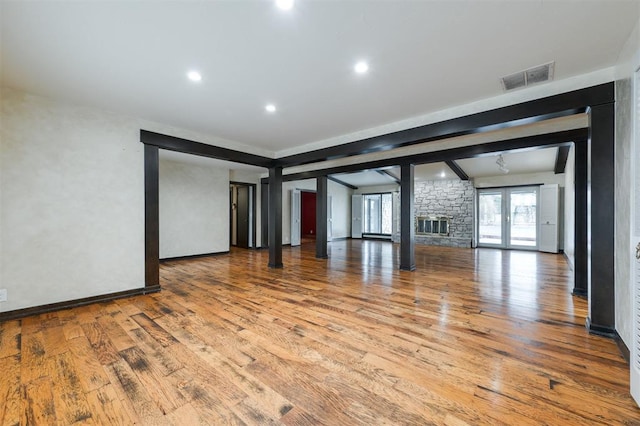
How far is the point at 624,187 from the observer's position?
2.08 metres

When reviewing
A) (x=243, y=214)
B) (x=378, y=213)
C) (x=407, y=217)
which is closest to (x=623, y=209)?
(x=407, y=217)

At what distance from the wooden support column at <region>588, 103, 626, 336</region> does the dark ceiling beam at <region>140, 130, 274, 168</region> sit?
190 inches

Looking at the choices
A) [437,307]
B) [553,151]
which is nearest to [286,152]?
[437,307]

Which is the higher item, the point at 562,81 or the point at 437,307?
the point at 562,81

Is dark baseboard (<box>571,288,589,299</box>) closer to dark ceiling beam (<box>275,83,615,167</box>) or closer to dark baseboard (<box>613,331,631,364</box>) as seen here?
dark baseboard (<box>613,331,631,364</box>)

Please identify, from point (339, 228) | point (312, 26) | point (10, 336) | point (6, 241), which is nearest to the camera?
point (312, 26)

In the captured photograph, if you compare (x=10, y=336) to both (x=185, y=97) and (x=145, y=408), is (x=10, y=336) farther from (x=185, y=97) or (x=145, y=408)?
(x=185, y=97)

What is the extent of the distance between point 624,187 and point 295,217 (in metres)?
8.06

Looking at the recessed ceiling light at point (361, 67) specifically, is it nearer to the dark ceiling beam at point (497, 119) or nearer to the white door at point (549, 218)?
the dark ceiling beam at point (497, 119)

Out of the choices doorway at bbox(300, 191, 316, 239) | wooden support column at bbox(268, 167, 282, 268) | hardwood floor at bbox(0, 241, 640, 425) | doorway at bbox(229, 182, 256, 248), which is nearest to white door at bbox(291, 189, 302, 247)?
doorway at bbox(229, 182, 256, 248)

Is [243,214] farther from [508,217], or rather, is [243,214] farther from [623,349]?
[508,217]

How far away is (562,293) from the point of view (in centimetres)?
378

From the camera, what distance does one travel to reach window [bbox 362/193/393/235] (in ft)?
37.8

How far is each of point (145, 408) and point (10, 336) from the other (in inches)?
83.2
